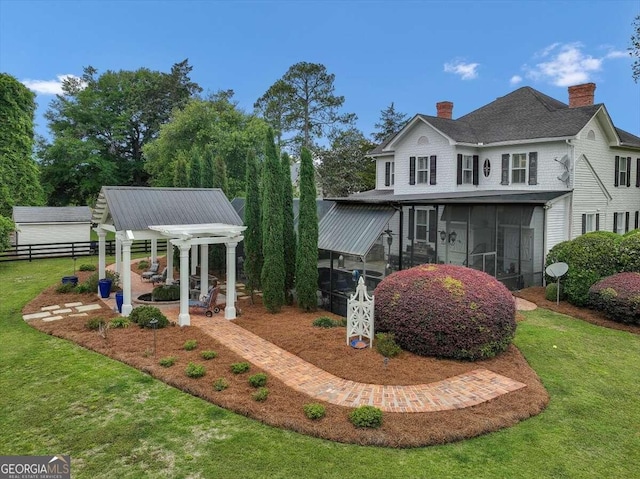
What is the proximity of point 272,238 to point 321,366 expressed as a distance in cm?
575

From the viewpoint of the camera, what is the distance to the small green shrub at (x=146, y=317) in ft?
39.2

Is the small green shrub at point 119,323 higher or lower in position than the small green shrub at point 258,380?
higher

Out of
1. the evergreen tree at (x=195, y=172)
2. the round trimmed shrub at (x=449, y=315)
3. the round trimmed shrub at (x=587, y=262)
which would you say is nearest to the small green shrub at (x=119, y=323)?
the round trimmed shrub at (x=449, y=315)

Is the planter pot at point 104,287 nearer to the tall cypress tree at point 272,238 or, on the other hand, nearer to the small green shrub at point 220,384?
the tall cypress tree at point 272,238

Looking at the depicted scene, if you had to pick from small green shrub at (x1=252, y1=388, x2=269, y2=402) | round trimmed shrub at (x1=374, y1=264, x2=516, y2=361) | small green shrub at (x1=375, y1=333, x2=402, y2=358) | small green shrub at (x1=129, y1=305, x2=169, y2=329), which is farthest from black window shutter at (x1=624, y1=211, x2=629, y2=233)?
small green shrub at (x1=129, y1=305, x2=169, y2=329)

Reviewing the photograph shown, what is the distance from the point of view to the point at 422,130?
2245 centimetres

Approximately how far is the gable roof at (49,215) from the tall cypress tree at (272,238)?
21.2 meters

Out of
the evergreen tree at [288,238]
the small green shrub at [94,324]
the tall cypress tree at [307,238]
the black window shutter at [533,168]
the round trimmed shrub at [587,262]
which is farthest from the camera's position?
the black window shutter at [533,168]

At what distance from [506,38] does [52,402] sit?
74.9 ft

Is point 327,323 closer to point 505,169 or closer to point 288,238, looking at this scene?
point 288,238

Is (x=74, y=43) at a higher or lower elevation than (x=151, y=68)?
lower

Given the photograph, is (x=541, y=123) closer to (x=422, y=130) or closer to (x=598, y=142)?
(x=598, y=142)

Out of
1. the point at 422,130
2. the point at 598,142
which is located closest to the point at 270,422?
the point at 422,130

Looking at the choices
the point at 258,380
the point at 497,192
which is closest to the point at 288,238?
the point at 258,380
